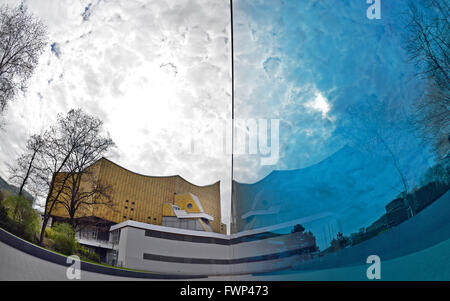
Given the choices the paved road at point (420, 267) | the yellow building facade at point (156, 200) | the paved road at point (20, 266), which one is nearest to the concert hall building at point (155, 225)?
the yellow building facade at point (156, 200)

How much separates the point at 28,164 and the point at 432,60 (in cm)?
526

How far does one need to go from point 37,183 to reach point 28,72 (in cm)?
238

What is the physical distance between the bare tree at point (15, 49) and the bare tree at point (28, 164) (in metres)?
1.33

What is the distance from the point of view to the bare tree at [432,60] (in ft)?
1.25

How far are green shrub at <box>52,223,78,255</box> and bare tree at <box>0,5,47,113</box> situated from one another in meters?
3.44

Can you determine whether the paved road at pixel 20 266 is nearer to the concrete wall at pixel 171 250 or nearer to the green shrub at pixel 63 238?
the green shrub at pixel 63 238

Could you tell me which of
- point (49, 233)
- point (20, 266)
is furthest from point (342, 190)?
point (49, 233)

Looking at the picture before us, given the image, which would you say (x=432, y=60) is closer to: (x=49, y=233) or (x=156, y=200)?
(x=49, y=233)

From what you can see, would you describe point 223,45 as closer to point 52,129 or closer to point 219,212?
point 52,129

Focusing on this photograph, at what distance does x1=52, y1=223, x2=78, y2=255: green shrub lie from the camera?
5086mm

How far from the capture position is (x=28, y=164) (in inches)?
163

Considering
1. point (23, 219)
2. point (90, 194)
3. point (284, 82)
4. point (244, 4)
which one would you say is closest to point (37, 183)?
point (23, 219)

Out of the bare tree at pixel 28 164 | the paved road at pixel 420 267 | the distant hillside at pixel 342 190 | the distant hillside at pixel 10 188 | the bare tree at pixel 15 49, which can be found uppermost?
the bare tree at pixel 15 49

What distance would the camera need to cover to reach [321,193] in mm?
638
